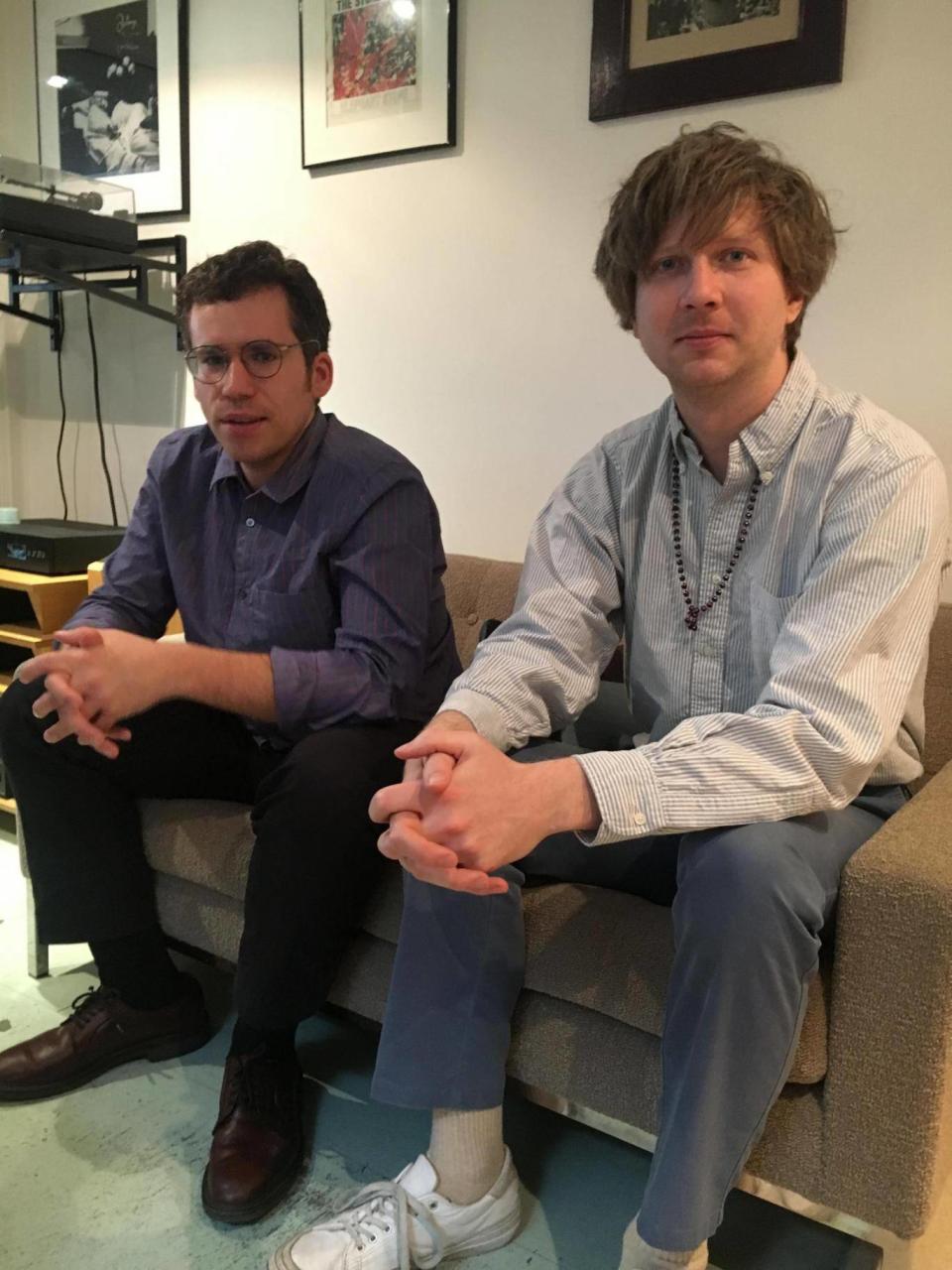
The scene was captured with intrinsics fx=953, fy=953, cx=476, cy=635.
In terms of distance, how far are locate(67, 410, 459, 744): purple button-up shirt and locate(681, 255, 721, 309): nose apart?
54 cm

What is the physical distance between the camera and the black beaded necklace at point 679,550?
1149 millimetres

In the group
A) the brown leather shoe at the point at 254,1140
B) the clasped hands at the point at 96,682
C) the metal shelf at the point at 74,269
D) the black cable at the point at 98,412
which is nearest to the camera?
the brown leather shoe at the point at 254,1140

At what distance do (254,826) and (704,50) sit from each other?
1559 mm

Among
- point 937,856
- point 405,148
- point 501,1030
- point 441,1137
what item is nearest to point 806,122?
point 405,148

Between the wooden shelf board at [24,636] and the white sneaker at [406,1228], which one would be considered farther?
the wooden shelf board at [24,636]

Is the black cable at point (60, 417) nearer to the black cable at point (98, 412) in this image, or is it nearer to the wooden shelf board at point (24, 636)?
the black cable at point (98, 412)

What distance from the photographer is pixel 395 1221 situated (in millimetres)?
1080

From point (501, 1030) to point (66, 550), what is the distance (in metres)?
1.60

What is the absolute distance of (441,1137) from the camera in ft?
3.62

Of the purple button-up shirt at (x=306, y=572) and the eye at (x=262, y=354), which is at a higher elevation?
the eye at (x=262, y=354)

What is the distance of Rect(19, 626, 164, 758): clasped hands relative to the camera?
1.28 meters

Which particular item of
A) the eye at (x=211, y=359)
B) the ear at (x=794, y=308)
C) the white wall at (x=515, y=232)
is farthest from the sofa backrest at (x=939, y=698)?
the eye at (x=211, y=359)

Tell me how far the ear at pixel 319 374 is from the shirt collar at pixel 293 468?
0.03 metres

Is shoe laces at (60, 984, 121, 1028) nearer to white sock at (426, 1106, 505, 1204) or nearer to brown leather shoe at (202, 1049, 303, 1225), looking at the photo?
brown leather shoe at (202, 1049, 303, 1225)
